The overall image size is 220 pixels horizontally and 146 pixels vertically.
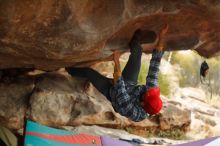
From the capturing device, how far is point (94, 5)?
4.41m

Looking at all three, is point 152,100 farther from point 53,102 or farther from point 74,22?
point 53,102

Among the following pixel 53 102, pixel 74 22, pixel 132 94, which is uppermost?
pixel 74 22

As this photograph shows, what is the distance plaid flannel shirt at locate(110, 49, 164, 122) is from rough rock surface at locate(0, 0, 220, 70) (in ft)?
1.78

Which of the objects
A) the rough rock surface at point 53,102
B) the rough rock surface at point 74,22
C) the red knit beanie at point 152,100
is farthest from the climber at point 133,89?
the rough rock surface at point 53,102

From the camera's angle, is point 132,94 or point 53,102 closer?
point 132,94

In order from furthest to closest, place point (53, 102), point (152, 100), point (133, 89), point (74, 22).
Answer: point (53, 102), point (133, 89), point (152, 100), point (74, 22)

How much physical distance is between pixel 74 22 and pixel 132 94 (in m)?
1.49

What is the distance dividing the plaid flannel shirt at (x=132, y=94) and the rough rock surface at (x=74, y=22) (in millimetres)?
541

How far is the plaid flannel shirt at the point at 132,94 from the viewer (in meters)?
5.25

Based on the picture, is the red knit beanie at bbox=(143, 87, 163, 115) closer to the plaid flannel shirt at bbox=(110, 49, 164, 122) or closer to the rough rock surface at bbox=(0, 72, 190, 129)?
the plaid flannel shirt at bbox=(110, 49, 164, 122)

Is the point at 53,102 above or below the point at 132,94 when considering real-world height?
below

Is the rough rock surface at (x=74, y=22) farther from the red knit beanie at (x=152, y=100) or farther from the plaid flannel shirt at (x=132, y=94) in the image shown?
the red knit beanie at (x=152, y=100)

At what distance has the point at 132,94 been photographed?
17.7 ft

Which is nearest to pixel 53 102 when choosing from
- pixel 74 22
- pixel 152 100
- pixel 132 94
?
pixel 132 94
